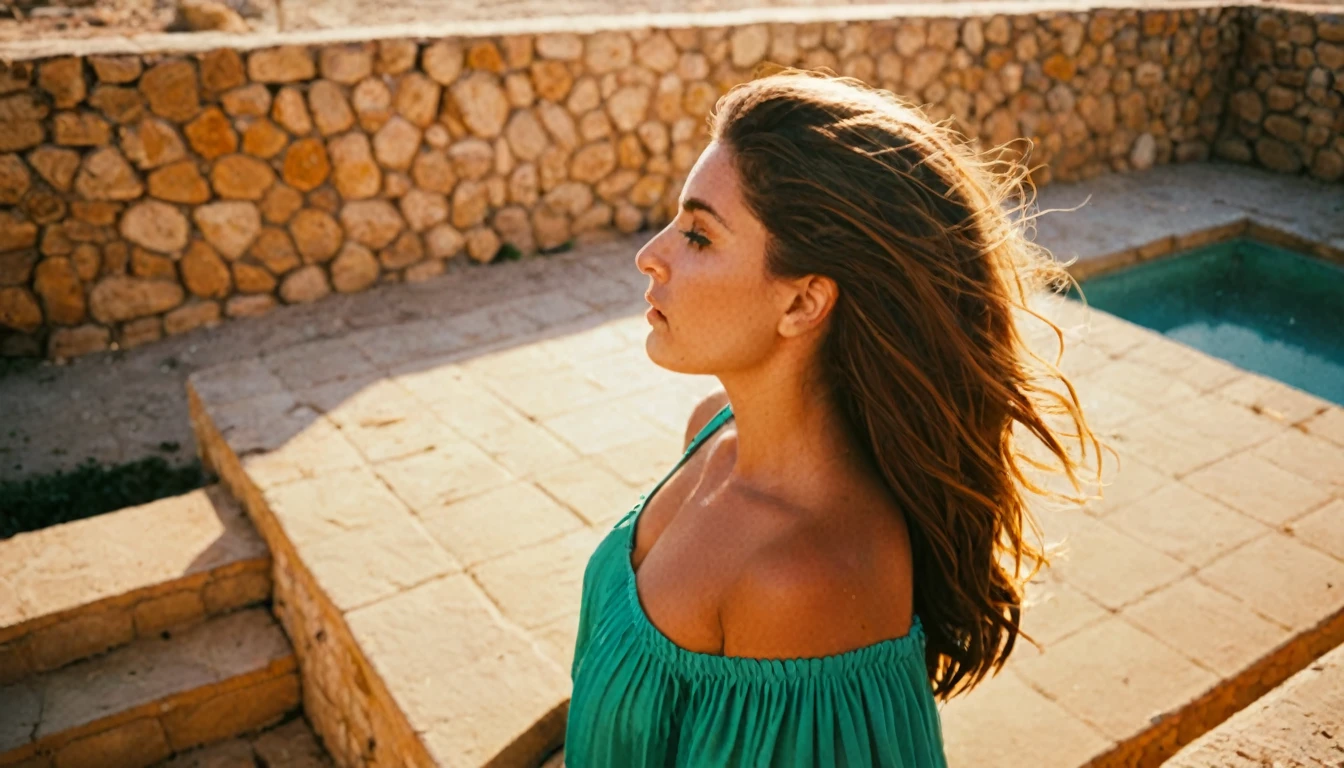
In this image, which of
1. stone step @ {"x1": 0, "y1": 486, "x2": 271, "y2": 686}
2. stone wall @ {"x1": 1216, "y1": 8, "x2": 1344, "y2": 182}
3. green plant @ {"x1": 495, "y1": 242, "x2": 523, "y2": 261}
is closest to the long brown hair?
stone step @ {"x1": 0, "y1": 486, "x2": 271, "y2": 686}

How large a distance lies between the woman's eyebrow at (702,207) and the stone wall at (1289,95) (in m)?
8.71

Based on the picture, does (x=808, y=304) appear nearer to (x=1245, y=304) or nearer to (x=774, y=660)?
(x=774, y=660)

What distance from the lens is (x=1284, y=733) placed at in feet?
6.28

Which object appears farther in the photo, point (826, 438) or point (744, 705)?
point (826, 438)

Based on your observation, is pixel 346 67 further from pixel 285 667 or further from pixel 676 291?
pixel 676 291

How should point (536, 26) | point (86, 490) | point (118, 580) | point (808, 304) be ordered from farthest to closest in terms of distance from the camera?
point (536, 26), point (86, 490), point (118, 580), point (808, 304)

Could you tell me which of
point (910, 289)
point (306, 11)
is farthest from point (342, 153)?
point (910, 289)

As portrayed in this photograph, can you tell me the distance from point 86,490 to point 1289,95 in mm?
9112

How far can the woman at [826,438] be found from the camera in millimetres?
1364

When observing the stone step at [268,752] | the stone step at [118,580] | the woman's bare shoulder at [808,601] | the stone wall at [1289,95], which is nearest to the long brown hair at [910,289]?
the woman's bare shoulder at [808,601]

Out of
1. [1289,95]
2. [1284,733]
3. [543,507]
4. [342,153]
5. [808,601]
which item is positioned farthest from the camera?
[1289,95]

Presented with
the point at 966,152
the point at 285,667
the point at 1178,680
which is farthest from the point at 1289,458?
the point at 285,667

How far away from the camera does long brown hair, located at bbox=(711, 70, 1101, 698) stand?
4.52 feet

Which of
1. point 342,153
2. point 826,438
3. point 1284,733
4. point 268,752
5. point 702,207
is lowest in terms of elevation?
point 268,752
